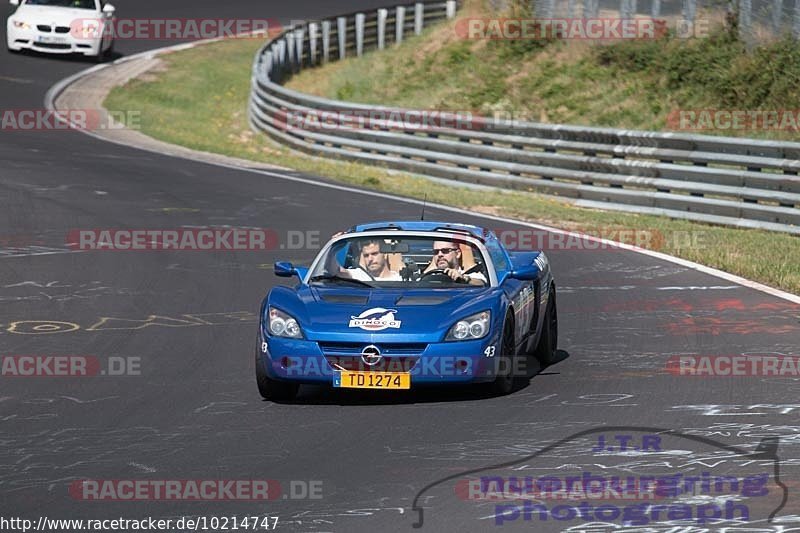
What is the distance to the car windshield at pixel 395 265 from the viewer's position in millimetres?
11266

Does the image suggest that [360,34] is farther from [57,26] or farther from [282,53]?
[57,26]

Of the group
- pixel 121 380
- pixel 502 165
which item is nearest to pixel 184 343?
pixel 121 380

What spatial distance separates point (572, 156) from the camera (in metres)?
23.1

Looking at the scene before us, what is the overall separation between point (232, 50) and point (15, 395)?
34.6 m

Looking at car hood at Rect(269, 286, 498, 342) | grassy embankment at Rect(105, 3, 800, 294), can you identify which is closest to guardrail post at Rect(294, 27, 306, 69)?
grassy embankment at Rect(105, 3, 800, 294)

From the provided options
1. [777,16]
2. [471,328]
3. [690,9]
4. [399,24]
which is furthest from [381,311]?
[399,24]

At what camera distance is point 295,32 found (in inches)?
1572

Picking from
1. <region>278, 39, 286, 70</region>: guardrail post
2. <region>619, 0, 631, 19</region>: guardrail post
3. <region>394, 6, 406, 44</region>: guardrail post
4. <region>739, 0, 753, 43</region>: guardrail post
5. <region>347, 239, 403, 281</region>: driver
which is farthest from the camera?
<region>394, 6, 406, 44</region>: guardrail post

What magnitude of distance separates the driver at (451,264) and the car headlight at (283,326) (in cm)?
135

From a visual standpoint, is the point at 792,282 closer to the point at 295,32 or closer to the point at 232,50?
the point at 295,32

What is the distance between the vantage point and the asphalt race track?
7.78 meters

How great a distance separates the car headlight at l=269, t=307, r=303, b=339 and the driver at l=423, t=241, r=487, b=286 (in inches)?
53.1

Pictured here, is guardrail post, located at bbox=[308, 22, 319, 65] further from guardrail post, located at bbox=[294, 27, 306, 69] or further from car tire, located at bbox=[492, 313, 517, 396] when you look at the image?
car tire, located at bbox=[492, 313, 517, 396]

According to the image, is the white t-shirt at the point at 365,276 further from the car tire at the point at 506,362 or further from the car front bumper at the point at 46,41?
the car front bumper at the point at 46,41
